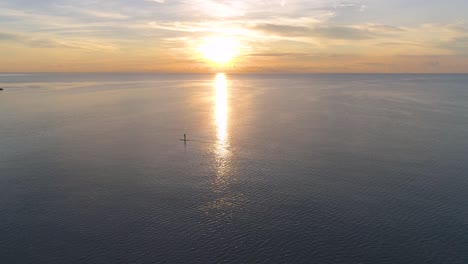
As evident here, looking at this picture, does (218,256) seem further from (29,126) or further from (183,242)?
(29,126)

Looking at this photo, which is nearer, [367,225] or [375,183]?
[367,225]

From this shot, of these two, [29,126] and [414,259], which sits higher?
[29,126]

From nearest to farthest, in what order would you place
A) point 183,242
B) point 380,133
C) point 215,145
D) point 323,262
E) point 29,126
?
1. point 323,262
2. point 183,242
3. point 215,145
4. point 380,133
5. point 29,126

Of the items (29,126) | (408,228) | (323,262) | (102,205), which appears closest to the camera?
(323,262)

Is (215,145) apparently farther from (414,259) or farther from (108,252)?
(414,259)

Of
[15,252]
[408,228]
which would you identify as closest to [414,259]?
[408,228]

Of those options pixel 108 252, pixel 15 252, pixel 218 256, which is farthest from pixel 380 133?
pixel 15 252
